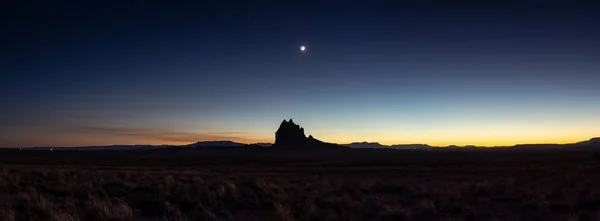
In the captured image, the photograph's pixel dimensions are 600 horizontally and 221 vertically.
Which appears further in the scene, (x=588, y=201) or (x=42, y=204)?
(x=588, y=201)

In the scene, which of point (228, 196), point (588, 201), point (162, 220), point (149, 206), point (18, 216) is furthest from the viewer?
point (228, 196)

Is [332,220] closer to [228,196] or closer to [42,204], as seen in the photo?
[228,196]

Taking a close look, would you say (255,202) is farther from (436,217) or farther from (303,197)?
(436,217)

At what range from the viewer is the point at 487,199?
51.9ft

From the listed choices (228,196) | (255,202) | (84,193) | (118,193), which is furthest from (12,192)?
(255,202)

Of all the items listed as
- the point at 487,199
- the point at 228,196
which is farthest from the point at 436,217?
the point at 228,196

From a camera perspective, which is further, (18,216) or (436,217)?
(436,217)

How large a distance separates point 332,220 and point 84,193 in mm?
8595

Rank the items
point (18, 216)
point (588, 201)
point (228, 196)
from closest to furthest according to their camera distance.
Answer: point (18, 216) → point (588, 201) → point (228, 196)

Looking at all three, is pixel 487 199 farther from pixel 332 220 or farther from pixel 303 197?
pixel 332 220

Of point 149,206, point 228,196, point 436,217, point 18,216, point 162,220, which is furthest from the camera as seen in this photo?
point 228,196

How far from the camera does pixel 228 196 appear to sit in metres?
15.5

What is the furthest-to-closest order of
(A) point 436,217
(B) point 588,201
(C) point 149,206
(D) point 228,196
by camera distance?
(D) point 228,196
(B) point 588,201
(C) point 149,206
(A) point 436,217

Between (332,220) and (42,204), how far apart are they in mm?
7001
